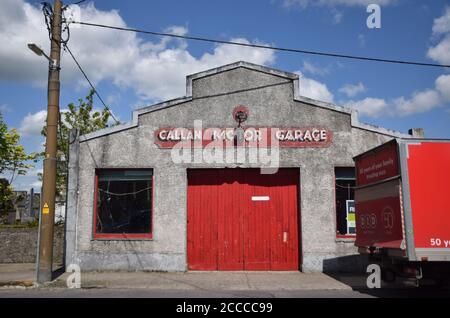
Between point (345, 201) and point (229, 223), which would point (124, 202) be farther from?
point (345, 201)

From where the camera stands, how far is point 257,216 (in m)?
13.2

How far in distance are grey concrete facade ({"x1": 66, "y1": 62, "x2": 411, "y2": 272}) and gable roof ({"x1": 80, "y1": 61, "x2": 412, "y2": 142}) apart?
0.10ft

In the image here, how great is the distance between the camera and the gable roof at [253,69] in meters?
13.2

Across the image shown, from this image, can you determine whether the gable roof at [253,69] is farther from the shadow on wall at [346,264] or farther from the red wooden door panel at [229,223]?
the shadow on wall at [346,264]

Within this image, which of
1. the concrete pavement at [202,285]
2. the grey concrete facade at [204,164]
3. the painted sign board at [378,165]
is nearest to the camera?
the painted sign board at [378,165]

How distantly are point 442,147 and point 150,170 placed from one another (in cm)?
817

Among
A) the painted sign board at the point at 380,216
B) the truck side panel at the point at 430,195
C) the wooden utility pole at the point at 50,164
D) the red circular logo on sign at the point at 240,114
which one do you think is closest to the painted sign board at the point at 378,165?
the painted sign board at the point at 380,216

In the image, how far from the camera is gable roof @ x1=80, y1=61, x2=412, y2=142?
43.4 ft

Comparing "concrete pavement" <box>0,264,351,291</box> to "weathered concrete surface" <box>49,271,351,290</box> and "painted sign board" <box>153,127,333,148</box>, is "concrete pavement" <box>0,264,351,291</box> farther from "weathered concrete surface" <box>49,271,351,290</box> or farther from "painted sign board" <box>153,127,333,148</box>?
"painted sign board" <box>153,127,333,148</box>

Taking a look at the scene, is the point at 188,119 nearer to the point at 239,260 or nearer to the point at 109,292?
the point at 239,260

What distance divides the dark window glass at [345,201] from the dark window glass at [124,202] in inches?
226

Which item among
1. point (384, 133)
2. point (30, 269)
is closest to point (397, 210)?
point (384, 133)

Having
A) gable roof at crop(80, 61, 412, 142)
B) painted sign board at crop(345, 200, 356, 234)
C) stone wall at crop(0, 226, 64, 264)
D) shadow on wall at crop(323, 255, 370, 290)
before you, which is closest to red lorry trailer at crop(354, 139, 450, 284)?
shadow on wall at crop(323, 255, 370, 290)
